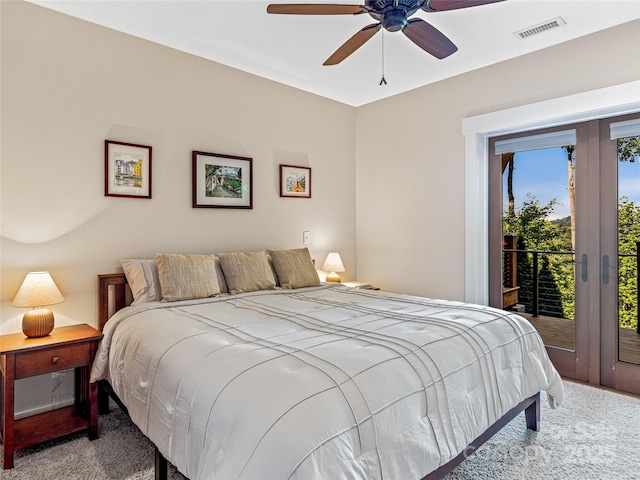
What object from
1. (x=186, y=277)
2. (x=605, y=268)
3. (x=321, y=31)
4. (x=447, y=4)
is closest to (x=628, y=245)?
(x=605, y=268)

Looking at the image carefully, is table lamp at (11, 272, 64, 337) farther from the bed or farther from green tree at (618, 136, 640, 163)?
green tree at (618, 136, 640, 163)

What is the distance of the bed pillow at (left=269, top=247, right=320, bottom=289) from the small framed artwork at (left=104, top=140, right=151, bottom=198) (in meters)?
1.17

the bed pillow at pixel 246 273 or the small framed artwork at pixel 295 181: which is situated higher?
the small framed artwork at pixel 295 181

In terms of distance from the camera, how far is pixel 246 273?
305 cm

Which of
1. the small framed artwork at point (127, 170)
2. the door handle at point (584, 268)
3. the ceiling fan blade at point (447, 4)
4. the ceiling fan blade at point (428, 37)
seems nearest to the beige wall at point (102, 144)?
the small framed artwork at point (127, 170)

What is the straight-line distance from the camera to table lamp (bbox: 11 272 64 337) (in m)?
2.27

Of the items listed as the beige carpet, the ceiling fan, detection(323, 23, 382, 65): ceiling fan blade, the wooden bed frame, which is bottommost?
the beige carpet

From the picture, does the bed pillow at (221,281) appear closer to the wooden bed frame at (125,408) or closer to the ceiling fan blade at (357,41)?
the wooden bed frame at (125,408)

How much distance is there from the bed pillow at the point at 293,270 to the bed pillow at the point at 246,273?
0.10 metres

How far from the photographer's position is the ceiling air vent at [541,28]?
2795mm

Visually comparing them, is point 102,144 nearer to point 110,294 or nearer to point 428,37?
point 110,294

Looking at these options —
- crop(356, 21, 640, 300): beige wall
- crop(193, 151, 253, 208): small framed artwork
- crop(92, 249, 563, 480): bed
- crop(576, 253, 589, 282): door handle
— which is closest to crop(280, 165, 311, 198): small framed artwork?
crop(193, 151, 253, 208): small framed artwork

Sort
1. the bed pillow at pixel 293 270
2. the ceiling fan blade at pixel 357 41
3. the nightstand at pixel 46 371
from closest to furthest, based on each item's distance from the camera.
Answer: the nightstand at pixel 46 371 < the ceiling fan blade at pixel 357 41 < the bed pillow at pixel 293 270

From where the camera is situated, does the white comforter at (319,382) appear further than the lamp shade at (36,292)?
No
